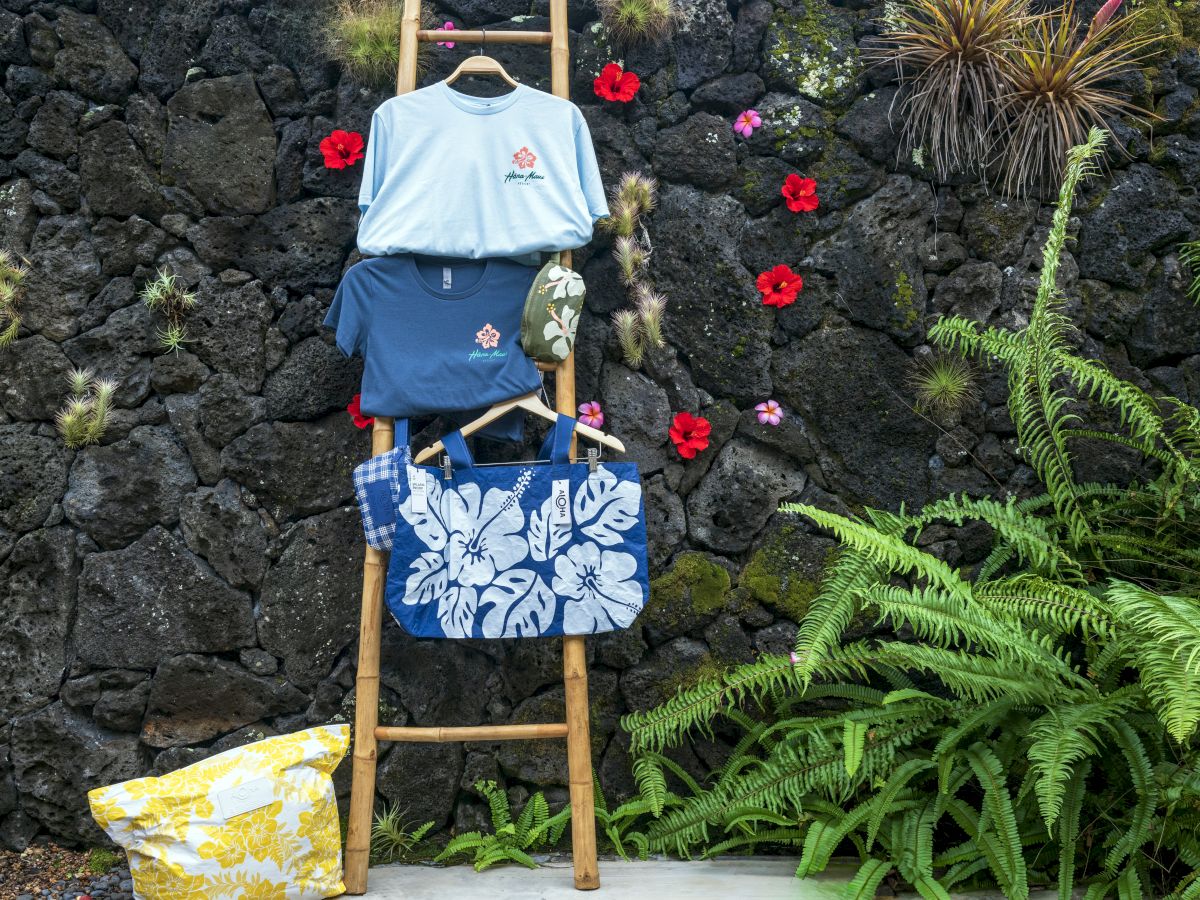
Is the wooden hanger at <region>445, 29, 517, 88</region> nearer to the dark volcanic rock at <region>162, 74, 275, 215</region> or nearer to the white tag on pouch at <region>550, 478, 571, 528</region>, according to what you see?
the dark volcanic rock at <region>162, 74, 275, 215</region>

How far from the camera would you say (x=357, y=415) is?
9.13 ft

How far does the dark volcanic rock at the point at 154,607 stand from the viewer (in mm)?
2697

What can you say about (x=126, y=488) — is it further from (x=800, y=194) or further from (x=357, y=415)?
(x=800, y=194)

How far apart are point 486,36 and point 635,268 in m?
0.79

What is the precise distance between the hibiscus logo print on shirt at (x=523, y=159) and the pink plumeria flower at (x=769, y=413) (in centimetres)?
97

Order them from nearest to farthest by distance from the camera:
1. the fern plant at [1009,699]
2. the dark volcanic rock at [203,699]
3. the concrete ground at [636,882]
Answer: the fern plant at [1009,699], the concrete ground at [636,882], the dark volcanic rock at [203,699]

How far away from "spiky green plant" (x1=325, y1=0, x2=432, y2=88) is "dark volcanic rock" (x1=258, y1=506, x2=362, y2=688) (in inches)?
51.6

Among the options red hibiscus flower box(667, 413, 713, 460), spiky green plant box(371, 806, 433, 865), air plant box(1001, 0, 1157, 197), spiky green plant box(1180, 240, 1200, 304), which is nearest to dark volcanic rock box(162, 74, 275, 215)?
red hibiscus flower box(667, 413, 713, 460)

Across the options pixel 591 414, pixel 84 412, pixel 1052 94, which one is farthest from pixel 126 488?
pixel 1052 94

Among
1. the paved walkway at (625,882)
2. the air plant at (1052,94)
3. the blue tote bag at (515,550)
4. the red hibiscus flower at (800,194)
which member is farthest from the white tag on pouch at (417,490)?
the air plant at (1052,94)

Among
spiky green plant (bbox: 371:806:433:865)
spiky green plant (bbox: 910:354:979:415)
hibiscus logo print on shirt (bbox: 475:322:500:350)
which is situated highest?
hibiscus logo print on shirt (bbox: 475:322:500:350)

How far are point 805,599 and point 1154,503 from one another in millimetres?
1010

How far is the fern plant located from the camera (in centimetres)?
216

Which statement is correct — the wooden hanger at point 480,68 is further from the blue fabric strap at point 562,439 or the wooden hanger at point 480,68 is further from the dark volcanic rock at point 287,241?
the blue fabric strap at point 562,439
